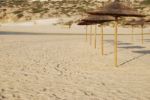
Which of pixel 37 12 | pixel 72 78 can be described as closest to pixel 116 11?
pixel 72 78

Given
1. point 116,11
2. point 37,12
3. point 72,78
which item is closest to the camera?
point 72,78

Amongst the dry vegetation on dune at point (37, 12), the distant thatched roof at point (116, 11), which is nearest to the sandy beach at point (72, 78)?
the distant thatched roof at point (116, 11)

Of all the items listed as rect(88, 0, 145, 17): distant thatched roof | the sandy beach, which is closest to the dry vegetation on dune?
the sandy beach

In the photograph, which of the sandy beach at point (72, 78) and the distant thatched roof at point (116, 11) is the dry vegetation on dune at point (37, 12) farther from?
the distant thatched roof at point (116, 11)

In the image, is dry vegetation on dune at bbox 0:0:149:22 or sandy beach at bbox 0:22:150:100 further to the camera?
dry vegetation on dune at bbox 0:0:149:22

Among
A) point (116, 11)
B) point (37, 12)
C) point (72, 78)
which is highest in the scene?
point (116, 11)

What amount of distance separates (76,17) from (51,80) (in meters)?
54.7

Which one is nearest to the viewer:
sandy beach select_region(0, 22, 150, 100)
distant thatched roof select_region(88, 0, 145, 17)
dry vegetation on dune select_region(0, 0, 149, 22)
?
sandy beach select_region(0, 22, 150, 100)

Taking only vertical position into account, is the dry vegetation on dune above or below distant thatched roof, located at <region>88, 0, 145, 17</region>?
below

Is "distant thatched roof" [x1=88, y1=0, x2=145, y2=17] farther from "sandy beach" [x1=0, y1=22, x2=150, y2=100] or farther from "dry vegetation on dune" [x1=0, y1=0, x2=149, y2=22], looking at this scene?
"dry vegetation on dune" [x1=0, y1=0, x2=149, y2=22]

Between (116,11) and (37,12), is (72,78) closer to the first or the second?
(116,11)

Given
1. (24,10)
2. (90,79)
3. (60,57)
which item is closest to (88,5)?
(24,10)

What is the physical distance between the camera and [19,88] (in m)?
9.49

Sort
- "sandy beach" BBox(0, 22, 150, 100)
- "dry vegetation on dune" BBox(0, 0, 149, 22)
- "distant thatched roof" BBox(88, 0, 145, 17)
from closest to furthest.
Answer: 1. "sandy beach" BBox(0, 22, 150, 100)
2. "distant thatched roof" BBox(88, 0, 145, 17)
3. "dry vegetation on dune" BBox(0, 0, 149, 22)
